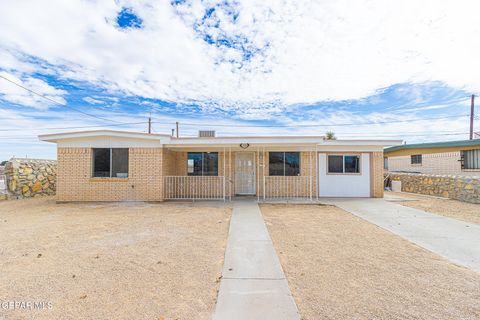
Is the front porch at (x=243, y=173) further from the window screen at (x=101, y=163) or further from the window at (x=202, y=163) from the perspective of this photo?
the window screen at (x=101, y=163)

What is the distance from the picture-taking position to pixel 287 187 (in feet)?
37.3

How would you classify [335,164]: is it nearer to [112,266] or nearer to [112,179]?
[112,179]

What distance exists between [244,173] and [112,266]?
8.45m

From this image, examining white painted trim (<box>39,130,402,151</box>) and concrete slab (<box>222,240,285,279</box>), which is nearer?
concrete slab (<box>222,240,285,279</box>)

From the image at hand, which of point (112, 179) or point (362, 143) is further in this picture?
point (362, 143)

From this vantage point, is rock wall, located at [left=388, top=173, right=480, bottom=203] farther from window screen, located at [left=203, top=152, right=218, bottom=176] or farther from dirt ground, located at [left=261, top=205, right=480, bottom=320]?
window screen, located at [left=203, top=152, right=218, bottom=176]

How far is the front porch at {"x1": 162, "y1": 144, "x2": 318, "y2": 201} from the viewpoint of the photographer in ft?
36.9

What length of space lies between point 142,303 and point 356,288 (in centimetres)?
258

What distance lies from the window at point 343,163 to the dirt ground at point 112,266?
6826 mm

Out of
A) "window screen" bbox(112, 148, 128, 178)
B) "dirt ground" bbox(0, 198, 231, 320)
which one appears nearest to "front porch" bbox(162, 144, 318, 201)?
"window screen" bbox(112, 148, 128, 178)

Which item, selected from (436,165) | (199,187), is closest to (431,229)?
(199,187)

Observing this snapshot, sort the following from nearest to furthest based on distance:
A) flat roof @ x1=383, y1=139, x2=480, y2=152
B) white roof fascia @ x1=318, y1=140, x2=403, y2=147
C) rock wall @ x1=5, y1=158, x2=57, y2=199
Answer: white roof fascia @ x1=318, y1=140, x2=403, y2=147 < rock wall @ x1=5, y1=158, x2=57, y2=199 < flat roof @ x1=383, y1=139, x2=480, y2=152

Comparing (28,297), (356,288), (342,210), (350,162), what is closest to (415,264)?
(356,288)

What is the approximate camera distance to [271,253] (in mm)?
4207
